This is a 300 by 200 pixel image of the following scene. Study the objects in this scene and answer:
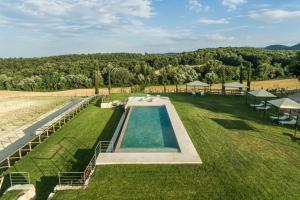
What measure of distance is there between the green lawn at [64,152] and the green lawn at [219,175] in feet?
8.66

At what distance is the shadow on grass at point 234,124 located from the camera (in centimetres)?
1625

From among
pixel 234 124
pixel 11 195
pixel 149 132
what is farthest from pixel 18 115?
pixel 234 124

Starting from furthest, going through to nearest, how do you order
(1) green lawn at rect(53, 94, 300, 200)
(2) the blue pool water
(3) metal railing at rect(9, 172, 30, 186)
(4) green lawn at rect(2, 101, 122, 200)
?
(2) the blue pool water → (4) green lawn at rect(2, 101, 122, 200) → (3) metal railing at rect(9, 172, 30, 186) → (1) green lawn at rect(53, 94, 300, 200)

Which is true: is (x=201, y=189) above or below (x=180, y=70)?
below

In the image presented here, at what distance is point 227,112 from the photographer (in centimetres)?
2105

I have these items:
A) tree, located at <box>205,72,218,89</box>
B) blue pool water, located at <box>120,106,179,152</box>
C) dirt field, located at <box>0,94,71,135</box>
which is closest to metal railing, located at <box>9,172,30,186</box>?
blue pool water, located at <box>120,106,179,152</box>

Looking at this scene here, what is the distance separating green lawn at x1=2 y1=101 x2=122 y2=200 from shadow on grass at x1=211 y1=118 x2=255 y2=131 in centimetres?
711

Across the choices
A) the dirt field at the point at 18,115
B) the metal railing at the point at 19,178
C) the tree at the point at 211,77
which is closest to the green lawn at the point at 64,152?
the metal railing at the point at 19,178

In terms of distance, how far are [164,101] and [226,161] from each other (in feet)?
43.2

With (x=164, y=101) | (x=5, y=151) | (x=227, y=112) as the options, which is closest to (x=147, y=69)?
(x=164, y=101)

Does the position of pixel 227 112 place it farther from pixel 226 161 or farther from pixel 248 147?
pixel 226 161

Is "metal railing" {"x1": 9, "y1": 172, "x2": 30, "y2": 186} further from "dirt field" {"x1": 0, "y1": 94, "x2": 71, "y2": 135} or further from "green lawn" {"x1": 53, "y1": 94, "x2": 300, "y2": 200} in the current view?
"dirt field" {"x1": 0, "y1": 94, "x2": 71, "y2": 135}

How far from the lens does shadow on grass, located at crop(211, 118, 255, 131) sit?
53.3ft

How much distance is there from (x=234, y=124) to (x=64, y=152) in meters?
10.3
